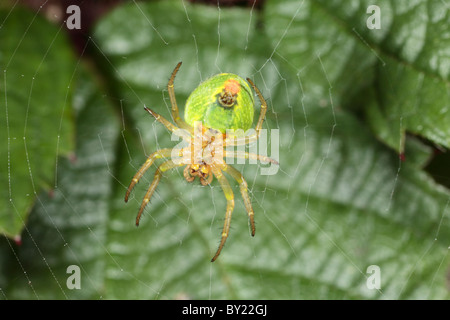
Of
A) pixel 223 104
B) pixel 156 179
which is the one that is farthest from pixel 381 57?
pixel 156 179

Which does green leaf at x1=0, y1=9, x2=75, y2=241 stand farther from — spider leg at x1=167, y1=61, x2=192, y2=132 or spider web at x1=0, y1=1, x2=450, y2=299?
spider leg at x1=167, y1=61, x2=192, y2=132

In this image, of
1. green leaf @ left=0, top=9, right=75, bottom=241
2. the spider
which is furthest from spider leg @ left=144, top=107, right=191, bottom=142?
green leaf @ left=0, top=9, right=75, bottom=241

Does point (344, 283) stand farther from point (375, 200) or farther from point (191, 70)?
point (191, 70)

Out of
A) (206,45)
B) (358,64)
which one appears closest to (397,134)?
(358,64)

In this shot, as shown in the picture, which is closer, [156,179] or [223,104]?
[223,104]

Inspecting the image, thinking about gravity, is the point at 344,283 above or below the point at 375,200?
below

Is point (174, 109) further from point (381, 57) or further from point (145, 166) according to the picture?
point (381, 57)
